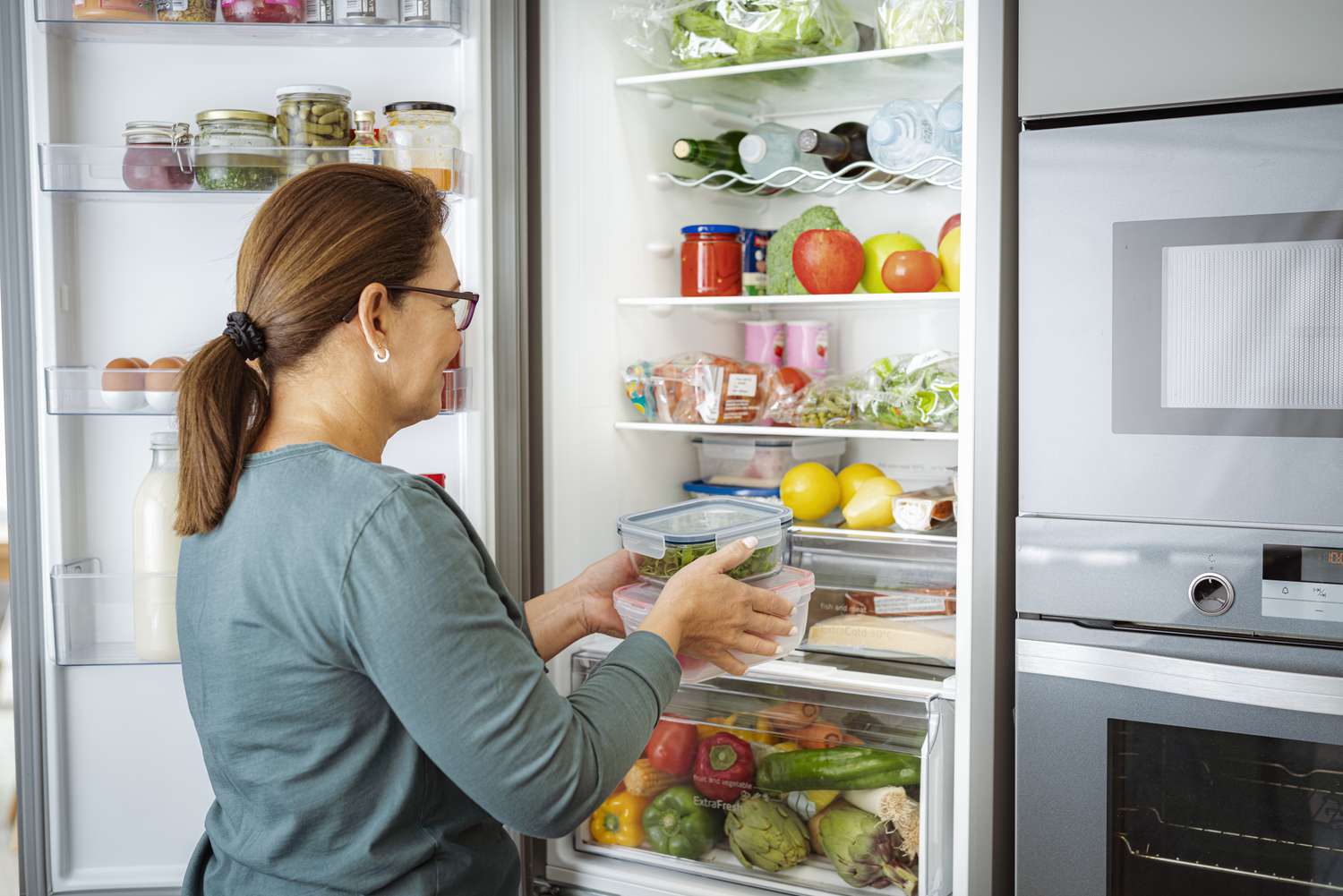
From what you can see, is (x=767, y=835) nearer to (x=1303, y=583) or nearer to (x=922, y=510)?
(x=922, y=510)

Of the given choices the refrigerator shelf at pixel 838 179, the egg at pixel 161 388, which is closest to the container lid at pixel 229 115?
the egg at pixel 161 388

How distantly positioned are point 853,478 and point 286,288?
1.23 meters

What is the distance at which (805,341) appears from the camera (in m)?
2.17

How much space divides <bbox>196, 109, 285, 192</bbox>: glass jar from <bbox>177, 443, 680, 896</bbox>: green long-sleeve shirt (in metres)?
0.73

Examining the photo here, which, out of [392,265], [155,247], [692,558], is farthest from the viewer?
[155,247]

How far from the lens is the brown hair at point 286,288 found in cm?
97

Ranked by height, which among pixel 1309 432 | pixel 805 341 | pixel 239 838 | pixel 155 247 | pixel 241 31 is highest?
pixel 241 31

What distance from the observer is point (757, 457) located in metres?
2.14

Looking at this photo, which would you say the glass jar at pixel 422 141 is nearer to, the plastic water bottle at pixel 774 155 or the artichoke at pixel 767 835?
the plastic water bottle at pixel 774 155

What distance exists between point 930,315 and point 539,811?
58.4 inches

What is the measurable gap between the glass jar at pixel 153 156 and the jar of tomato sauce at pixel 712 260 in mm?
865

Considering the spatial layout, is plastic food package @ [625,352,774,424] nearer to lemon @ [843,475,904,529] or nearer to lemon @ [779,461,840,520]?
lemon @ [779,461,840,520]

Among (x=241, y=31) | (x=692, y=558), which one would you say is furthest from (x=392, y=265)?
(x=241, y=31)

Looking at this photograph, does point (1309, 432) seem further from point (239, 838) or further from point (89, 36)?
point (89, 36)
